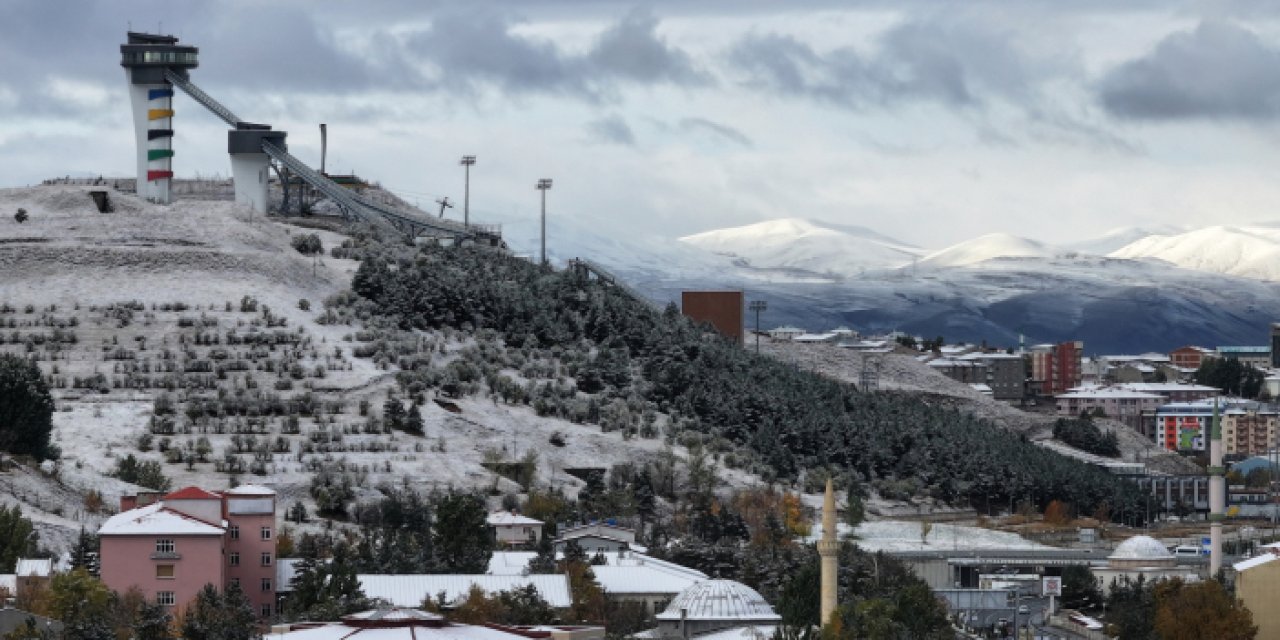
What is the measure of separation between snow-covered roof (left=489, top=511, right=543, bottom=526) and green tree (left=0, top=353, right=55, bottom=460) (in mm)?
21035

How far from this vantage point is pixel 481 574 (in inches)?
5133

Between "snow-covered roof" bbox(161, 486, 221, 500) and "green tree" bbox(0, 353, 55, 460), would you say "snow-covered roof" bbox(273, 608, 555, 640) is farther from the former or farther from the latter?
"green tree" bbox(0, 353, 55, 460)

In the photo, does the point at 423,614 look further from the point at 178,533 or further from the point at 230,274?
the point at 230,274

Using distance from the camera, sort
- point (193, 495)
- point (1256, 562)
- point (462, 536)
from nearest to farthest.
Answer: point (193, 495) → point (462, 536) → point (1256, 562)

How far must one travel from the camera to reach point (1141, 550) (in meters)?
172

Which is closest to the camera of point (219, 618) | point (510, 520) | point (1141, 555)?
point (219, 618)

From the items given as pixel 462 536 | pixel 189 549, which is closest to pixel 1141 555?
pixel 462 536

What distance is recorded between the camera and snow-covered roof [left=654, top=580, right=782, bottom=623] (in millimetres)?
122438

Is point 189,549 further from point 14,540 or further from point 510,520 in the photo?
point 510,520

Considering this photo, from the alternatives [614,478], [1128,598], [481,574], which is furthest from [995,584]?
[481,574]

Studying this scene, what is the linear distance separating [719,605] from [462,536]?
803 inches

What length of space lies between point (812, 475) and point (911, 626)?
65.5 metres

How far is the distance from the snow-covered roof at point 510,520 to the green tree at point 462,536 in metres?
1.40

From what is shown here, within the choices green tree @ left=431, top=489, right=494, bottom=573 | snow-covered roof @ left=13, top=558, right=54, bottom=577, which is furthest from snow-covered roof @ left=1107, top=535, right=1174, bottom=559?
snow-covered roof @ left=13, top=558, right=54, bottom=577
